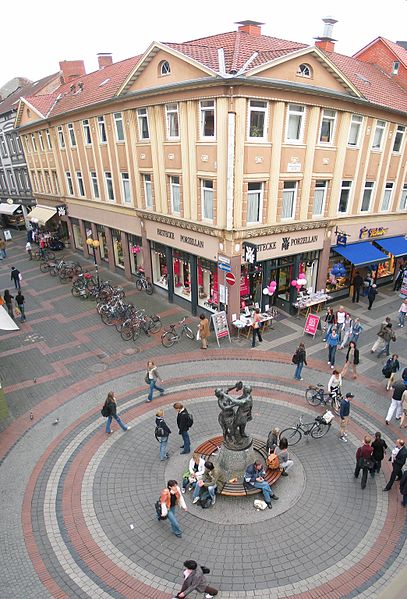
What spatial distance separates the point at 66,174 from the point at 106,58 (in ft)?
34.3

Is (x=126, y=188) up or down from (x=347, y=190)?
down

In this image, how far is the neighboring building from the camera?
51.2 feet

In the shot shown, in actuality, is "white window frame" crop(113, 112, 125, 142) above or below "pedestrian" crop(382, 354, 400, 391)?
above

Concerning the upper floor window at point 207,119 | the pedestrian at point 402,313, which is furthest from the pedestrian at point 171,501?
the pedestrian at point 402,313

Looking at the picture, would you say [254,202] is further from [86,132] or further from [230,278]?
[86,132]

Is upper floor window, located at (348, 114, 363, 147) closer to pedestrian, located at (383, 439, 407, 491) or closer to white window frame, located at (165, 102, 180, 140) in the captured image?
white window frame, located at (165, 102, 180, 140)

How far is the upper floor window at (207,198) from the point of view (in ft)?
55.9

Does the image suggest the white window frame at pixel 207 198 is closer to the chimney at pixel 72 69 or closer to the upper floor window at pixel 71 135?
the upper floor window at pixel 71 135

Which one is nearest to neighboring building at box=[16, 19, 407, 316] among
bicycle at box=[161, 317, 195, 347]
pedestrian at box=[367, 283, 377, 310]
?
pedestrian at box=[367, 283, 377, 310]

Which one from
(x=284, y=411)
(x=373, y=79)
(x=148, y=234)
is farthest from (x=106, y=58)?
(x=284, y=411)

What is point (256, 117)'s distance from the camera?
616 inches

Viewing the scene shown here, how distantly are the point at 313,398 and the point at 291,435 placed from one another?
195 cm

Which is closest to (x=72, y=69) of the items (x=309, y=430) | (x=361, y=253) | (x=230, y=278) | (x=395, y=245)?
(x=230, y=278)

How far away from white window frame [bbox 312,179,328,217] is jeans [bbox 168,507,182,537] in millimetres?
15466
